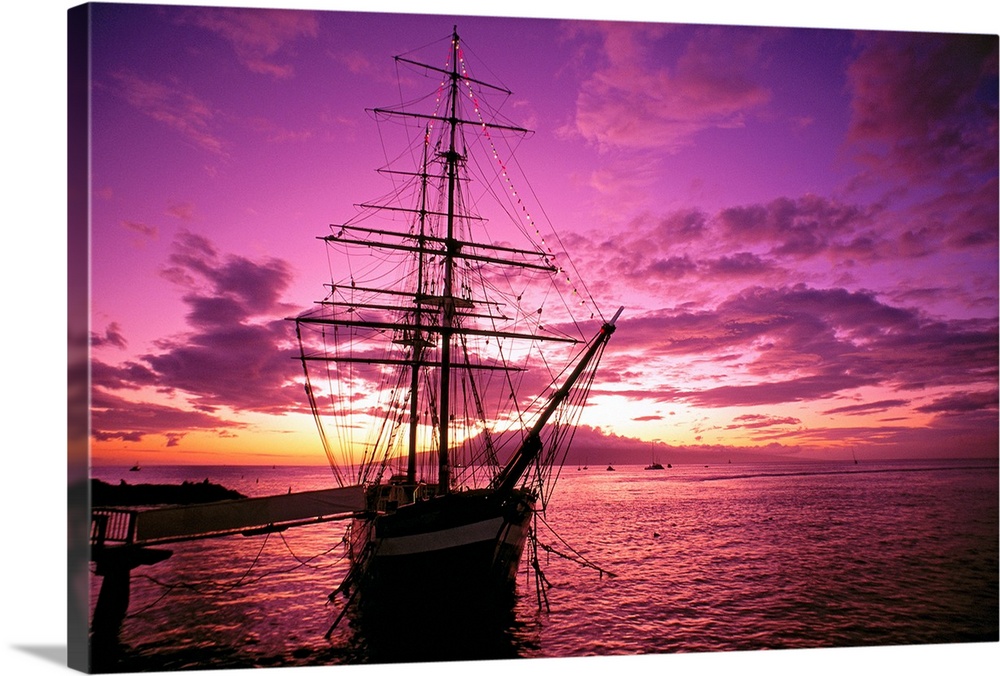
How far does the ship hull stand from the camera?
1166 cm

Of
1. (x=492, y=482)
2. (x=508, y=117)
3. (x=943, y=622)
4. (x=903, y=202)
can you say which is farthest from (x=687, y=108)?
(x=943, y=622)

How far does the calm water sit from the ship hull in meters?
0.54

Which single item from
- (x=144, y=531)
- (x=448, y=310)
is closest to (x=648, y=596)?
(x=448, y=310)

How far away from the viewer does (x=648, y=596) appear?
15992mm

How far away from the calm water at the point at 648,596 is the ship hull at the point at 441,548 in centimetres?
54

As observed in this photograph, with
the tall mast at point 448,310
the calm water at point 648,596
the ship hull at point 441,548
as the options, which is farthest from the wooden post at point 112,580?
the tall mast at point 448,310

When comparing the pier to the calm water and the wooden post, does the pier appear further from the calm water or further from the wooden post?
the calm water

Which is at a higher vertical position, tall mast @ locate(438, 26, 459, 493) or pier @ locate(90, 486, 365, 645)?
tall mast @ locate(438, 26, 459, 493)

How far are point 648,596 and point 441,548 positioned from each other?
6.56m

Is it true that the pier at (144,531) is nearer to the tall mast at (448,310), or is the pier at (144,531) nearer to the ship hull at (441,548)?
the ship hull at (441,548)

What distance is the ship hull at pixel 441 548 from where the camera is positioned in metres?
11.7

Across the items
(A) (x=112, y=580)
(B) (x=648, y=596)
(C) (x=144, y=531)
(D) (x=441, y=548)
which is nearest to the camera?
(C) (x=144, y=531)

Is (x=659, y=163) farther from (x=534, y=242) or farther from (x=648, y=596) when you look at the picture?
(x=648, y=596)

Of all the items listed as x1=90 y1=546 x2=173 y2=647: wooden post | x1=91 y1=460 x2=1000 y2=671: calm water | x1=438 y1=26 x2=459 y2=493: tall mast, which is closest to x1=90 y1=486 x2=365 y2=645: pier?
x1=90 y1=546 x2=173 y2=647: wooden post
